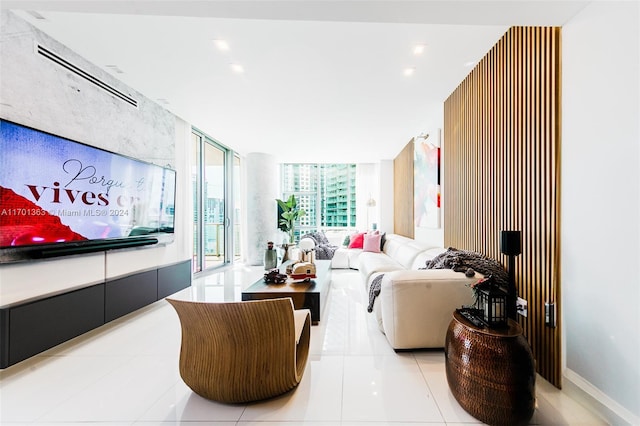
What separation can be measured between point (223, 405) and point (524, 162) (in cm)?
266

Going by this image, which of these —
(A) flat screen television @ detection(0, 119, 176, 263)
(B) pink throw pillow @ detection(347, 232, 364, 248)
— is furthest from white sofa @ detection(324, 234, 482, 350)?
(B) pink throw pillow @ detection(347, 232, 364, 248)

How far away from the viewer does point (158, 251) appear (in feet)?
12.1

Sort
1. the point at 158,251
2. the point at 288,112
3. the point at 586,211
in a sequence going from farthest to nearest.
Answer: the point at 288,112 → the point at 158,251 → the point at 586,211

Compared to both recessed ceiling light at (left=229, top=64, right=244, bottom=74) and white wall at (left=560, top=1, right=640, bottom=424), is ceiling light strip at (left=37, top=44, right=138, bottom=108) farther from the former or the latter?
white wall at (left=560, top=1, right=640, bottom=424)

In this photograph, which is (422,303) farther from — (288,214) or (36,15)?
(288,214)

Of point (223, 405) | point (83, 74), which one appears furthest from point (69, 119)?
point (223, 405)

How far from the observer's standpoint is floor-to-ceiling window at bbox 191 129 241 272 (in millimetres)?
5121

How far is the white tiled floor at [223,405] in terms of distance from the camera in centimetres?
157

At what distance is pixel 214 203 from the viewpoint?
19.0ft

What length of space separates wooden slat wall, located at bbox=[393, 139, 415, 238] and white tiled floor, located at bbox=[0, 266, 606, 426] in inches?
130

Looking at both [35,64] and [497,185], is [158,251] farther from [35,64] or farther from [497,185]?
[497,185]

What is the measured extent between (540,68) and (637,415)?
6.83 feet

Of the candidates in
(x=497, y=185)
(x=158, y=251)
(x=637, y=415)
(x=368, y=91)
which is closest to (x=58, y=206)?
(x=158, y=251)

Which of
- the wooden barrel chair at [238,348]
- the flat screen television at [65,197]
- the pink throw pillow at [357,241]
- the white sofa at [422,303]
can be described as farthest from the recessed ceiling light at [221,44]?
the pink throw pillow at [357,241]
